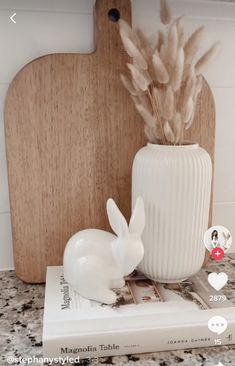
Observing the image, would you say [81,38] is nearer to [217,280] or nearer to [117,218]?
[117,218]

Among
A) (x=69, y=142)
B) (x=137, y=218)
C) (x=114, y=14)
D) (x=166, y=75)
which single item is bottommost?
(x=137, y=218)

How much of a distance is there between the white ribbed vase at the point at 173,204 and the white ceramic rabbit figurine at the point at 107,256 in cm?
5

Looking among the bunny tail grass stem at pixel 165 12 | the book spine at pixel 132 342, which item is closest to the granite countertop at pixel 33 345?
the book spine at pixel 132 342

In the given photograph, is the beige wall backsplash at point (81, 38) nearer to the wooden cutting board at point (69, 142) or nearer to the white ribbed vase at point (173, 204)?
the wooden cutting board at point (69, 142)

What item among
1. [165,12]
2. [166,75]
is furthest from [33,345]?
[165,12]

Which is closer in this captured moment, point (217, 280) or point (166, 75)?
point (166, 75)

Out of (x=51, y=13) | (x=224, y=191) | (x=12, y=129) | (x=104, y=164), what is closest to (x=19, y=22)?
(x=51, y=13)

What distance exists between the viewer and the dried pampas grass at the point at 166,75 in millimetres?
507

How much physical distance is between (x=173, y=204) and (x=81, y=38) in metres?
0.35

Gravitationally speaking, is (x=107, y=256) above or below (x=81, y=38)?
below

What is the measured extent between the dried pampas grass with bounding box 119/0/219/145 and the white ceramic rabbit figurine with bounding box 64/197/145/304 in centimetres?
14

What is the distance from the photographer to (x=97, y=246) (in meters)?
0.53

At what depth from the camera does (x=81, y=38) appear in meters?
0.63

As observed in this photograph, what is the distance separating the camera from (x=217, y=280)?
0.65 meters
